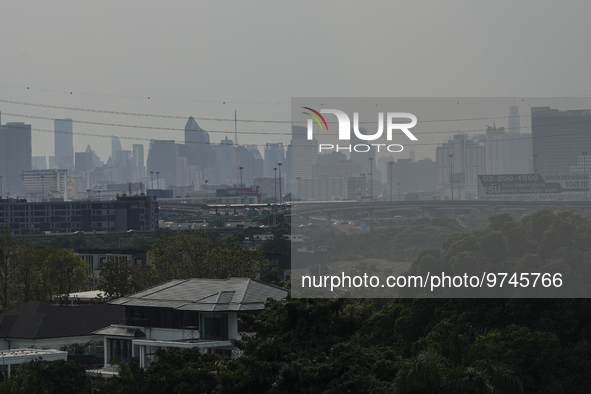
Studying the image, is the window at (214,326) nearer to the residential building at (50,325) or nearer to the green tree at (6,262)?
the residential building at (50,325)

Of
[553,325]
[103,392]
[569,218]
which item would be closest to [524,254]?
[569,218]

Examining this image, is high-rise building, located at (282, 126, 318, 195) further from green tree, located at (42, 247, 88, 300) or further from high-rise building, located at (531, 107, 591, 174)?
green tree, located at (42, 247, 88, 300)

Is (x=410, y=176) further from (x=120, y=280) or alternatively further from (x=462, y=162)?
(x=120, y=280)

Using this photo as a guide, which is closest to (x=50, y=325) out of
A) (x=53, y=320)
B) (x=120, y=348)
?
(x=53, y=320)

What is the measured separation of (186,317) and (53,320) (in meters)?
12.3

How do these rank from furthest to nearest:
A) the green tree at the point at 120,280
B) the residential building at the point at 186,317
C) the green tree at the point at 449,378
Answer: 1. the green tree at the point at 120,280
2. the residential building at the point at 186,317
3. the green tree at the point at 449,378

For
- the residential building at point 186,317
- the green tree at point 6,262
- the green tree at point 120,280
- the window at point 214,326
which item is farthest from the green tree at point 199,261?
the window at point 214,326

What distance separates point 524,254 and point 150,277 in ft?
97.7

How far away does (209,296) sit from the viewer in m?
33.8

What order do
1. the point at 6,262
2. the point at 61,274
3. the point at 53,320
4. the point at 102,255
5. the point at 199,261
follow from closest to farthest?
the point at 53,320 < the point at 6,262 < the point at 199,261 < the point at 61,274 < the point at 102,255

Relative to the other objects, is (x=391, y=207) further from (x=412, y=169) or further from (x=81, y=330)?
(x=81, y=330)

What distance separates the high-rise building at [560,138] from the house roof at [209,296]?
12866mm

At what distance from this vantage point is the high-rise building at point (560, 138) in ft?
94.5

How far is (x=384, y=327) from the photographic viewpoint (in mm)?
27938
